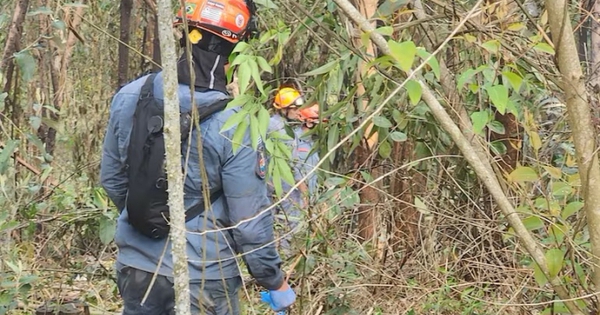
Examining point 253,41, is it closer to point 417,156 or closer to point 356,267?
point 417,156

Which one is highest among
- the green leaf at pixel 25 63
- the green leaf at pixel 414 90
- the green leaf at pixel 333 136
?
the green leaf at pixel 414 90

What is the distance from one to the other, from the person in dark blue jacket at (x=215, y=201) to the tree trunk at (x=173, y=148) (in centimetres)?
95

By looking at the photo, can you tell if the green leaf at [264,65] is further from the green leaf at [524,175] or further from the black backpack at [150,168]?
the green leaf at [524,175]

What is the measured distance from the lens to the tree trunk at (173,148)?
189 cm

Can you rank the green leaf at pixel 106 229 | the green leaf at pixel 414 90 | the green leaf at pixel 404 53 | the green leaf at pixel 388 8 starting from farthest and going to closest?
the green leaf at pixel 106 229, the green leaf at pixel 388 8, the green leaf at pixel 414 90, the green leaf at pixel 404 53

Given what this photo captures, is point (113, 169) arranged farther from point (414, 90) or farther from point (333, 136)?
point (414, 90)

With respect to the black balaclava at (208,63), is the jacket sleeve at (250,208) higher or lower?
lower

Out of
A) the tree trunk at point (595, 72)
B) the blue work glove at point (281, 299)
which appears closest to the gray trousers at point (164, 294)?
the blue work glove at point (281, 299)

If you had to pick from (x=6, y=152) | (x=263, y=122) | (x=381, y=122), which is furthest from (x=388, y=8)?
(x=6, y=152)

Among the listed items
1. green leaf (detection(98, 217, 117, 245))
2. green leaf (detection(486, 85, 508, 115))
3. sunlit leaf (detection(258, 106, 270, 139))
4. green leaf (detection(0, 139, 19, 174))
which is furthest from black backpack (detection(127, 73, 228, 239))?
green leaf (detection(486, 85, 508, 115))

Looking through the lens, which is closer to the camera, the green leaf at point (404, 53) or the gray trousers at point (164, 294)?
the green leaf at point (404, 53)

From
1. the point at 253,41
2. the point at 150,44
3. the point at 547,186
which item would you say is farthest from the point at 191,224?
the point at 150,44

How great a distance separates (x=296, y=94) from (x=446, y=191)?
47.9 inches

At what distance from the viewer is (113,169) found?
11.0 ft
